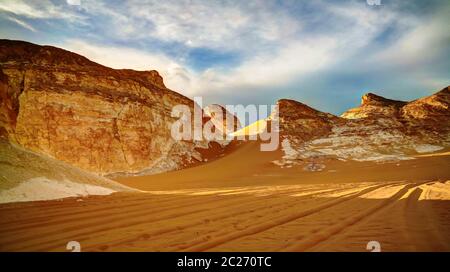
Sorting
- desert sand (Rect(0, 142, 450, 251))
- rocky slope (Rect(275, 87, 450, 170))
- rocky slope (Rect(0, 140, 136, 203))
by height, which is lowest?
desert sand (Rect(0, 142, 450, 251))

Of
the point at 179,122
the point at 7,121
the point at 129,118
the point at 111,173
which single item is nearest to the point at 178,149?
the point at 179,122

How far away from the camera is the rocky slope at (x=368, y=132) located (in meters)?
27.8

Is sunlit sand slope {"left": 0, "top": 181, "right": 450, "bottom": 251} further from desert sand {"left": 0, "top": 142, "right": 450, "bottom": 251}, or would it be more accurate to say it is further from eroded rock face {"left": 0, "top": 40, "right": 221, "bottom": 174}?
eroded rock face {"left": 0, "top": 40, "right": 221, "bottom": 174}

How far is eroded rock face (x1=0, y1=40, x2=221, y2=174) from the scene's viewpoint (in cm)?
2242

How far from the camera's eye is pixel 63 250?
3.54 metres

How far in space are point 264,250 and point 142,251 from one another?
1.52m

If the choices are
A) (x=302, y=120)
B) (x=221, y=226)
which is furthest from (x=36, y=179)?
(x=302, y=120)

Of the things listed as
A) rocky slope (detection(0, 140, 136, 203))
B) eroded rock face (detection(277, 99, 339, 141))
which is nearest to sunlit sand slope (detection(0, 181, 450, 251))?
rocky slope (detection(0, 140, 136, 203))

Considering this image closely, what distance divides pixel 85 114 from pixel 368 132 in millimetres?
28967

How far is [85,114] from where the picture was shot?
23938mm

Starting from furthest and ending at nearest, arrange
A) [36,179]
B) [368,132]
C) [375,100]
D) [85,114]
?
[375,100]
[368,132]
[85,114]
[36,179]

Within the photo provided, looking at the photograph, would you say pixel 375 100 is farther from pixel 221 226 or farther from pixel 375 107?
pixel 221 226

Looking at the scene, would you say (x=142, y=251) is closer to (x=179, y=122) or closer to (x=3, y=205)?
(x=3, y=205)

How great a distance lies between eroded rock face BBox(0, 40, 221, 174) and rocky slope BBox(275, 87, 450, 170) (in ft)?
39.5
